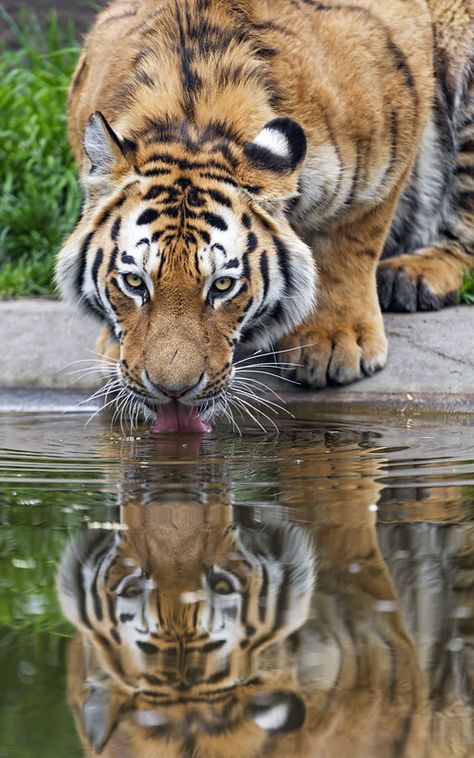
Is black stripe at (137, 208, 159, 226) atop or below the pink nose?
atop

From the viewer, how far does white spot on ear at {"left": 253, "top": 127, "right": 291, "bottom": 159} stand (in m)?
3.63

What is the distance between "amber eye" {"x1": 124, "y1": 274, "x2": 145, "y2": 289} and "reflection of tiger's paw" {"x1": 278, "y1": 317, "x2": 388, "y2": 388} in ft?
2.85

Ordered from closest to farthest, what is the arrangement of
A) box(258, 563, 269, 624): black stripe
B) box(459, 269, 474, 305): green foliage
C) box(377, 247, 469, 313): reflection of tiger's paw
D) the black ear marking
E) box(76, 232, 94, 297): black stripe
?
box(258, 563, 269, 624): black stripe < the black ear marking < box(76, 232, 94, 297): black stripe < box(377, 247, 469, 313): reflection of tiger's paw < box(459, 269, 474, 305): green foliage

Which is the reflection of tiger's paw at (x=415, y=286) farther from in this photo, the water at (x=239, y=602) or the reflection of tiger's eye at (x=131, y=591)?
the reflection of tiger's eye at (x=131, y=591)

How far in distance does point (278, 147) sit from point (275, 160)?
0.15 ft

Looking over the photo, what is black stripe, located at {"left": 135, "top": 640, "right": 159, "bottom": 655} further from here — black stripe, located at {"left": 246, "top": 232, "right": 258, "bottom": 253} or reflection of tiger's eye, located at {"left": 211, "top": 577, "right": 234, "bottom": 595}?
black stripe, located at {"left": 246, "top": 232, "right": 258, "bottom": 253}

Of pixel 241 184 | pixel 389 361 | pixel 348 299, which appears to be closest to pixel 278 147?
pixel 241 184

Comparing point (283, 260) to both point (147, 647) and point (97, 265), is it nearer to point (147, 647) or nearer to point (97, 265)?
point (97, 265)

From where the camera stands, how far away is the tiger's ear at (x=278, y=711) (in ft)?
5.58

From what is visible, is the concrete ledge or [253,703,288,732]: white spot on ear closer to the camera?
[253,703,288,732]: white spot on ear

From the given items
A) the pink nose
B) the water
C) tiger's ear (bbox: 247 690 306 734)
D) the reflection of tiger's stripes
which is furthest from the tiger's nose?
tiger's ear (bbox: 247 690 306 734)

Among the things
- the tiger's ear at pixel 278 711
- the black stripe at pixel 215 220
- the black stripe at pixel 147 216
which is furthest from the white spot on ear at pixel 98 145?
the tiger's ear at pixel 278 711

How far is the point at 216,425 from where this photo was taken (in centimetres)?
397

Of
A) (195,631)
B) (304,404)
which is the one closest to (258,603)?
(195,631)
